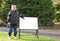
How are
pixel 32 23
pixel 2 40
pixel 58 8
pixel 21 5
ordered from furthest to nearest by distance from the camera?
pixel 58 8 < pixel 21 5 < pixel 32 23 < pixel 2 40

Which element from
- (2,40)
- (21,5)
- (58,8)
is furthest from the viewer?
(58,8)

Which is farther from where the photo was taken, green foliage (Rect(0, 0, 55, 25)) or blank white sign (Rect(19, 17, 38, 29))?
green foliage (Rect(0, 0, 55, 25))

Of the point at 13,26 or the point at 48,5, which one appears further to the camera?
the point at 48,5

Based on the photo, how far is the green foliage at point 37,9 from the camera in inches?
1039

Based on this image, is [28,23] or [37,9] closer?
[28,23]

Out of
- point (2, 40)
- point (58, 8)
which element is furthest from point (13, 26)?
point (58, 8)

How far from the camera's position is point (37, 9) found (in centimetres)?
2641

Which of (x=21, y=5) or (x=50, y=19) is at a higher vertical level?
(x=21, y=5)

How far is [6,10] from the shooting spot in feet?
88.1

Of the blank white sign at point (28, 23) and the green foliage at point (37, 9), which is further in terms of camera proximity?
the green foliage at point (37, 9)

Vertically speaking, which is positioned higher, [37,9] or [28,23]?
[37,9]

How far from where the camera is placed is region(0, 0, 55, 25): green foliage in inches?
1039

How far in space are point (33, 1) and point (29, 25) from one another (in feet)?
46.4

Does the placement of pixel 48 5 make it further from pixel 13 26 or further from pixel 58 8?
pixel 13 26
